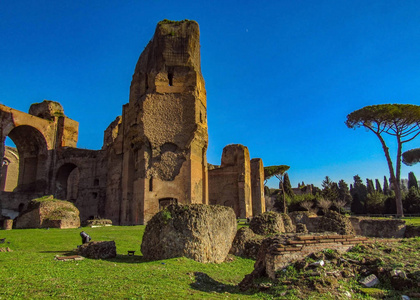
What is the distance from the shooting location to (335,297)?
4.14m

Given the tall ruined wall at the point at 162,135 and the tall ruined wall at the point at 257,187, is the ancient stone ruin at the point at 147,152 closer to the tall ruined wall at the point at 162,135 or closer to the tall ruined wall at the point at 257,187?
the tall ruined wall at the point at 162,135

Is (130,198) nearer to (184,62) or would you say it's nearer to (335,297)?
(184,62)

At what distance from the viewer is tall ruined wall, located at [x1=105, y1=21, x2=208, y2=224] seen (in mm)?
20391

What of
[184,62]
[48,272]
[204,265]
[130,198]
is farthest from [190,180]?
[48,272]

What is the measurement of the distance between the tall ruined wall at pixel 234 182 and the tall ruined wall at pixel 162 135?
6512 millimetres

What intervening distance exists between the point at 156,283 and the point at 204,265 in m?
2.26

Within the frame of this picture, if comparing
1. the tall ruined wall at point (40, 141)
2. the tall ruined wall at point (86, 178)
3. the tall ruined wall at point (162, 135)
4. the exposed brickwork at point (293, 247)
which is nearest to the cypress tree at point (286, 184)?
the tall ruined wall at point (162, 135)

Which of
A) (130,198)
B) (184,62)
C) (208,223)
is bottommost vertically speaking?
(208,223)

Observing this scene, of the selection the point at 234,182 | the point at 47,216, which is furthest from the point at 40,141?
the point at 234,182

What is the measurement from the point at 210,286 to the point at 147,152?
632 inches

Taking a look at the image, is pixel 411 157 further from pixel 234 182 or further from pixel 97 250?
pixel 97 250

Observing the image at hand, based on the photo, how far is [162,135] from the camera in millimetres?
21156

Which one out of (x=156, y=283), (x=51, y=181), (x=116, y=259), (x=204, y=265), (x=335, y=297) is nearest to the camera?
(x=335, y=297)

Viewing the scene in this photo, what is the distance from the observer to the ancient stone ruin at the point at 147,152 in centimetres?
2064
